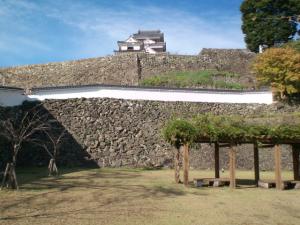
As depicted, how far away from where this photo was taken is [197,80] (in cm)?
2248

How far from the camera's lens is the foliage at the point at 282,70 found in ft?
63.5

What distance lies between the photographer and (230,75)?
24531mm

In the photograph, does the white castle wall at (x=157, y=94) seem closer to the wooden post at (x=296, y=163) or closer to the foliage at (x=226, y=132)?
the foliage at (x=226, y=132)

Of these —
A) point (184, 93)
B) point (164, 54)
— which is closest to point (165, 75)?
point (164, 54)

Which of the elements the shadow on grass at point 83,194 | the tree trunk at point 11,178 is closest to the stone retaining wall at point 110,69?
the shadow on grass at point 83,194

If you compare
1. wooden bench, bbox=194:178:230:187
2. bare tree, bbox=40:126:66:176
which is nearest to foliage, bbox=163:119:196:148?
wooden bench, bbox=194:178:230:187

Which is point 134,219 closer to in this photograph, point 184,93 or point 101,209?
point 101,209

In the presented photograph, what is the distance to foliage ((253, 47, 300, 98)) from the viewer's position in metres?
19.3

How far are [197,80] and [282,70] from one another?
4780 mm

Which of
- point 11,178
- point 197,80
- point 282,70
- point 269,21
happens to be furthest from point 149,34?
point 11,178

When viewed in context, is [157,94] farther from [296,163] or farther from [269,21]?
[269,21]

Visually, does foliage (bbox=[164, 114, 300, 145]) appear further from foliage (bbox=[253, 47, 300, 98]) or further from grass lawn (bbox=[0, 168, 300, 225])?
foliage (bbox=[253, 47, 300, 98])

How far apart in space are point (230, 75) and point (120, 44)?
24.2m

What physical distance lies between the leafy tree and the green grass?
4146mm
